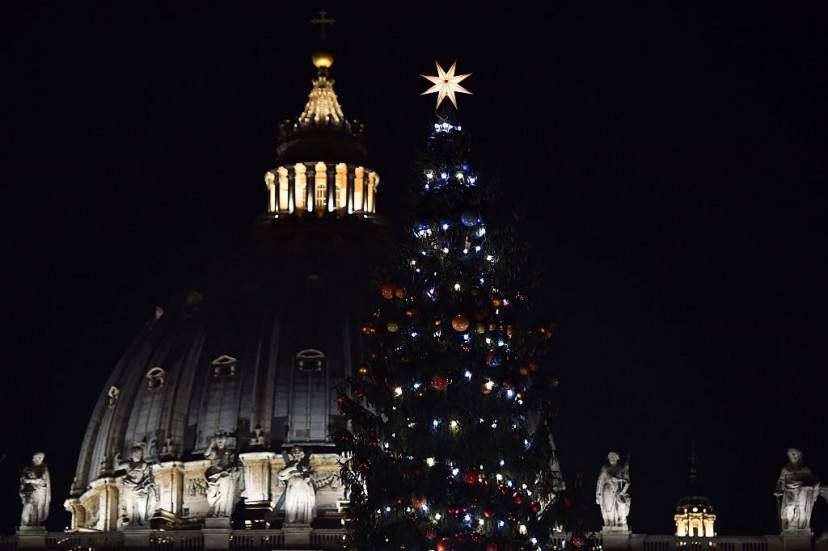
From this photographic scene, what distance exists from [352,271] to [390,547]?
248 ft

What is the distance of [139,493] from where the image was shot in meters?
100

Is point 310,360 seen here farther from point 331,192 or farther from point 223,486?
point 223,486

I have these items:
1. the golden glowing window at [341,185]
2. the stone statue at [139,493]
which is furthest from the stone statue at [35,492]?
the golden glowing window at [341,185]

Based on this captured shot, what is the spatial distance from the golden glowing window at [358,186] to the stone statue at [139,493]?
2232 centimetres

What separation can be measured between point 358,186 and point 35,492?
1568 inches

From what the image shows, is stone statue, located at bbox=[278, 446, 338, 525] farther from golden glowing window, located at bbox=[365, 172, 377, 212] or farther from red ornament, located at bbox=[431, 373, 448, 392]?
red ornament, located at bbox=[431, 373, 448, 392]

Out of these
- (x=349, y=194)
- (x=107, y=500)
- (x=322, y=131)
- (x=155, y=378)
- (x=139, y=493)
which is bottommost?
(x=139, y=493)

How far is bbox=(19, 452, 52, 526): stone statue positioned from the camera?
84.8 metres

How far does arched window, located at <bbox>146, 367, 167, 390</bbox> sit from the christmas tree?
72.2 meters

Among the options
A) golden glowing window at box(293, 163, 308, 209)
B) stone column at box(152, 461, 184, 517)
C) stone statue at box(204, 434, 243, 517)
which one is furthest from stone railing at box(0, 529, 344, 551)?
A: golden glowing window at box(293, 163, 308, 209)

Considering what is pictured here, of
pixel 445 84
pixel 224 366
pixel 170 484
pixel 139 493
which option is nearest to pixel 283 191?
pixel 224 366

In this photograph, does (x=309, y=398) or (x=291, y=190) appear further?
(x=291, y=190)

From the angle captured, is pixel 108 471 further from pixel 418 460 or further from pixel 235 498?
pixel 418 460

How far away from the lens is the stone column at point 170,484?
10744 cm
